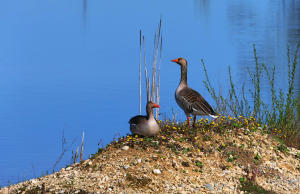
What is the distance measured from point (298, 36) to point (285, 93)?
30071 millimetres

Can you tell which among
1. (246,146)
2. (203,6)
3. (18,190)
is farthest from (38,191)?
(203,6)

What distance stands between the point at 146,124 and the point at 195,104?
48.8 inches

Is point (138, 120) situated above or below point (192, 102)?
below

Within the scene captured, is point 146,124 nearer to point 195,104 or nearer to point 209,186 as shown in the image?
point 195,104

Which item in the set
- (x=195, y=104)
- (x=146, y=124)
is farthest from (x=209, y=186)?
(x=195, y=104)

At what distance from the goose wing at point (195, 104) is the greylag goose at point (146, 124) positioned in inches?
35.1

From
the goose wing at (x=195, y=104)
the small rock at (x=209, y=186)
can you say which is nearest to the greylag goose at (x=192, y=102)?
the goose wing at (x=195, y=104)

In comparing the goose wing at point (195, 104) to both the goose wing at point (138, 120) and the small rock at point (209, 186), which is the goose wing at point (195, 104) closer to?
the goose wing at point (138, 120)

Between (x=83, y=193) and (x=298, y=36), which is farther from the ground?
(x=298, y=36)

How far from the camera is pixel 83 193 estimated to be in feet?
26.7

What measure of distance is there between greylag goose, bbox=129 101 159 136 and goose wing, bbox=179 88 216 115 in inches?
35.1

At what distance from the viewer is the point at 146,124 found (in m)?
9.39

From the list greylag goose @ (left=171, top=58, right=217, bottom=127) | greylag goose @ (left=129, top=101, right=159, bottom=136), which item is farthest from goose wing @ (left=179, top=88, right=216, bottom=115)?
greylag goose @ (left=129, top=101, right=159, bottom=136)

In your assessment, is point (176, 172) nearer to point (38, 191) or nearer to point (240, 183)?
point (240, 183)
